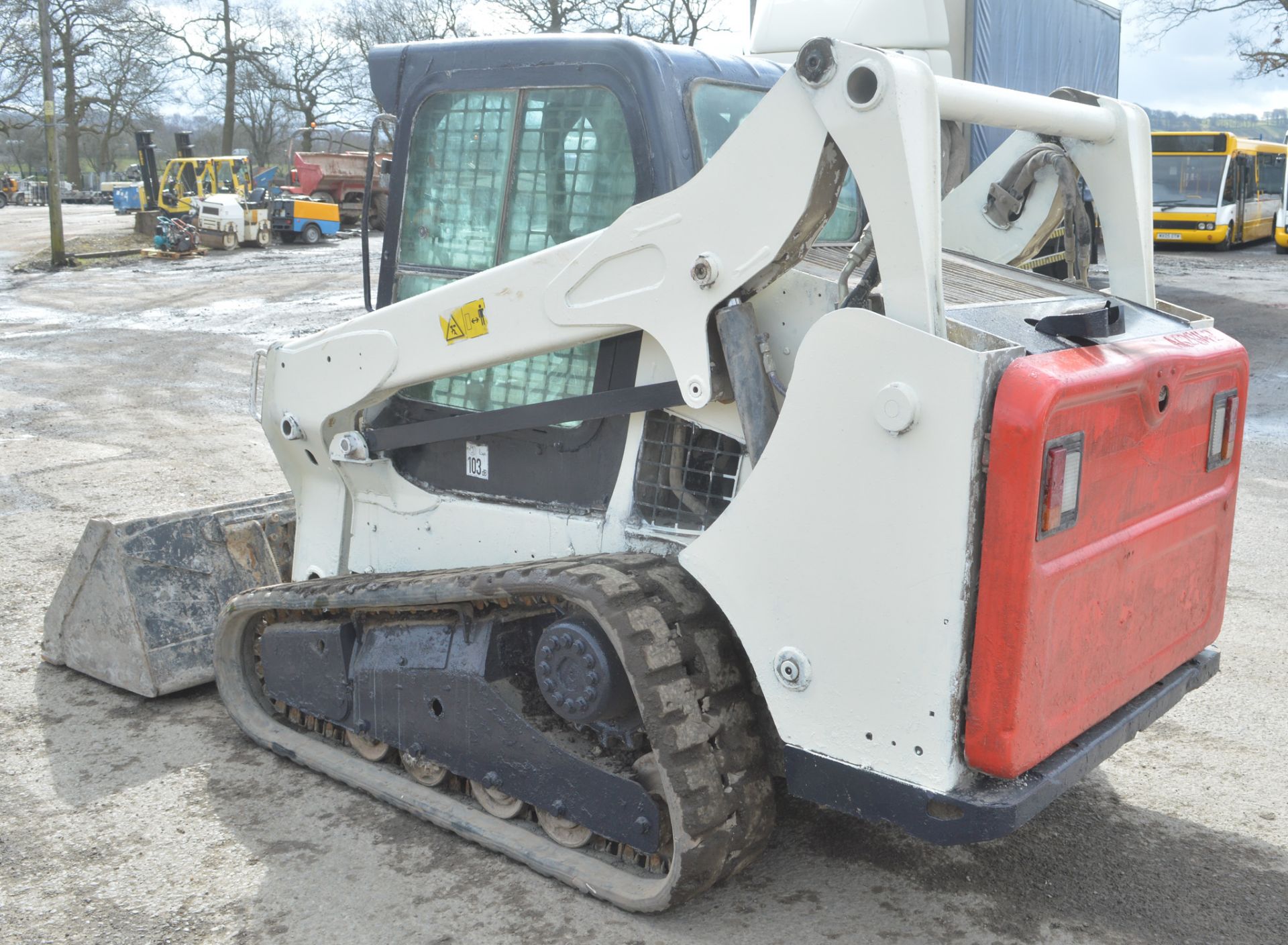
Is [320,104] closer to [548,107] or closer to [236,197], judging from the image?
[236,197]

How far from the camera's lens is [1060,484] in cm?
274

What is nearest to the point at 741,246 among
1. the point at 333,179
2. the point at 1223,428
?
the point at 1223,428

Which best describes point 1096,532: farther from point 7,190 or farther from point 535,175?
point 7,190

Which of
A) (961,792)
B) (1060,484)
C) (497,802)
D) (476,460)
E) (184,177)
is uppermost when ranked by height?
(184,177)

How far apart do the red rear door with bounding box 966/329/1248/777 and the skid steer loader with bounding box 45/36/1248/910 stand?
1 cm

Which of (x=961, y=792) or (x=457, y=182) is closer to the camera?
(x=961, y=792)

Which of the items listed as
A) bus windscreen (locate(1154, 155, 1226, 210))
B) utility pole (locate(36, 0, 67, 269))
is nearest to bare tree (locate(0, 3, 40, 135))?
utility pole (locate(36, 0, 67, 269))

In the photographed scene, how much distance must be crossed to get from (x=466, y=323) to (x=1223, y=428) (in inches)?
84.6

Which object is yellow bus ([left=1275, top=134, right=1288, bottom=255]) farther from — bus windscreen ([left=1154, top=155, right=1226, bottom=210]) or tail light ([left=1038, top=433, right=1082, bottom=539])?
tail light ([left=1038, top=433, right=1082, bottom=539])

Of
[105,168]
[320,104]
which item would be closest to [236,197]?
[320,104]

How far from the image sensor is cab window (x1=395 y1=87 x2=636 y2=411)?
3.60 meters

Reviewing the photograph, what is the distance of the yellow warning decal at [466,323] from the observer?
3.61 m

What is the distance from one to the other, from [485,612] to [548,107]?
147cm

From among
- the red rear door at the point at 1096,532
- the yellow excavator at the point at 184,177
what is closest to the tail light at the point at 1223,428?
the red rear door at the point at 1096,532
